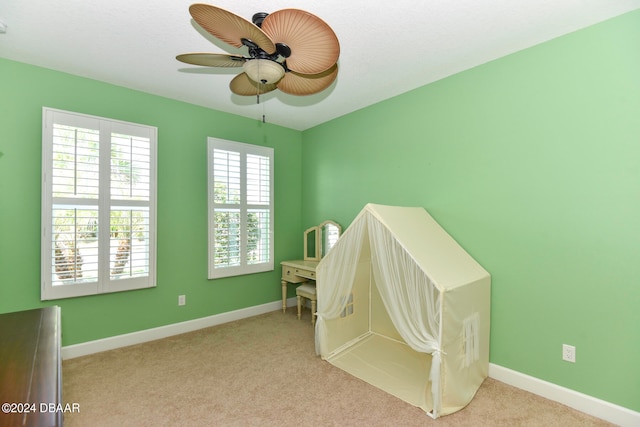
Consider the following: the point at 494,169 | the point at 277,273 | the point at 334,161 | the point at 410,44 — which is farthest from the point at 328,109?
the point at 277,273

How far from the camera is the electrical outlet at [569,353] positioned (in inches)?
83.4

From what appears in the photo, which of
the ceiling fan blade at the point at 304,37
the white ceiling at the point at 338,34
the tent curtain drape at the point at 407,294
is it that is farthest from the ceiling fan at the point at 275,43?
the tent curtain drape at the point at 407,294

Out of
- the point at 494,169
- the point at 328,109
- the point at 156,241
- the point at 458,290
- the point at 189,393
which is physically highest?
the point at 328,109

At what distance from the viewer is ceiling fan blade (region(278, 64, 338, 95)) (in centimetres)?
191

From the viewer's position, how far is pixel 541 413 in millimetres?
2039

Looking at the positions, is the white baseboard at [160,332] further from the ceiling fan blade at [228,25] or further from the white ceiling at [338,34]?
the ceiling fan blade at [228,25]

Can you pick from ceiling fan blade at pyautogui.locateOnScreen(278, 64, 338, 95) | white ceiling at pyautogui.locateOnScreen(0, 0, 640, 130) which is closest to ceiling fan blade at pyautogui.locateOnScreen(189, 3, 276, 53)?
ceiling fan blade at pyautogui.locateOnScreen(278, 64, 338, 95)

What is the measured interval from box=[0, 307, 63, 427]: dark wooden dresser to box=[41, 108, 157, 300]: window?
3.27 feet

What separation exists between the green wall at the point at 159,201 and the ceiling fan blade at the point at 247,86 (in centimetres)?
165

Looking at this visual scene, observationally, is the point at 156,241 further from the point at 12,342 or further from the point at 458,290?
the point at 458,290

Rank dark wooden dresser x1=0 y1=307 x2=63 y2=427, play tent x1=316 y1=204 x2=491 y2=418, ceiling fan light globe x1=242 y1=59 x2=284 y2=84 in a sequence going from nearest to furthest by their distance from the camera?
dark wooden dresser x1=0 y1=307 x2=63 y2=427, ceiling fan light globe x1=242 y1=59 x2=284 y2=84, play tent x1=316 y1=204 x2=491 y2=418

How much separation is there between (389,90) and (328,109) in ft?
2.74

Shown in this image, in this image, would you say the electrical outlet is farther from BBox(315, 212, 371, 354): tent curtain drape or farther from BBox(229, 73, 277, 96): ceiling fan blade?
BBox(229, 73, 277, 96): ceiling fan blade

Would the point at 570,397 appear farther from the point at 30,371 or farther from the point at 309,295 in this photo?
the point at 30,371
